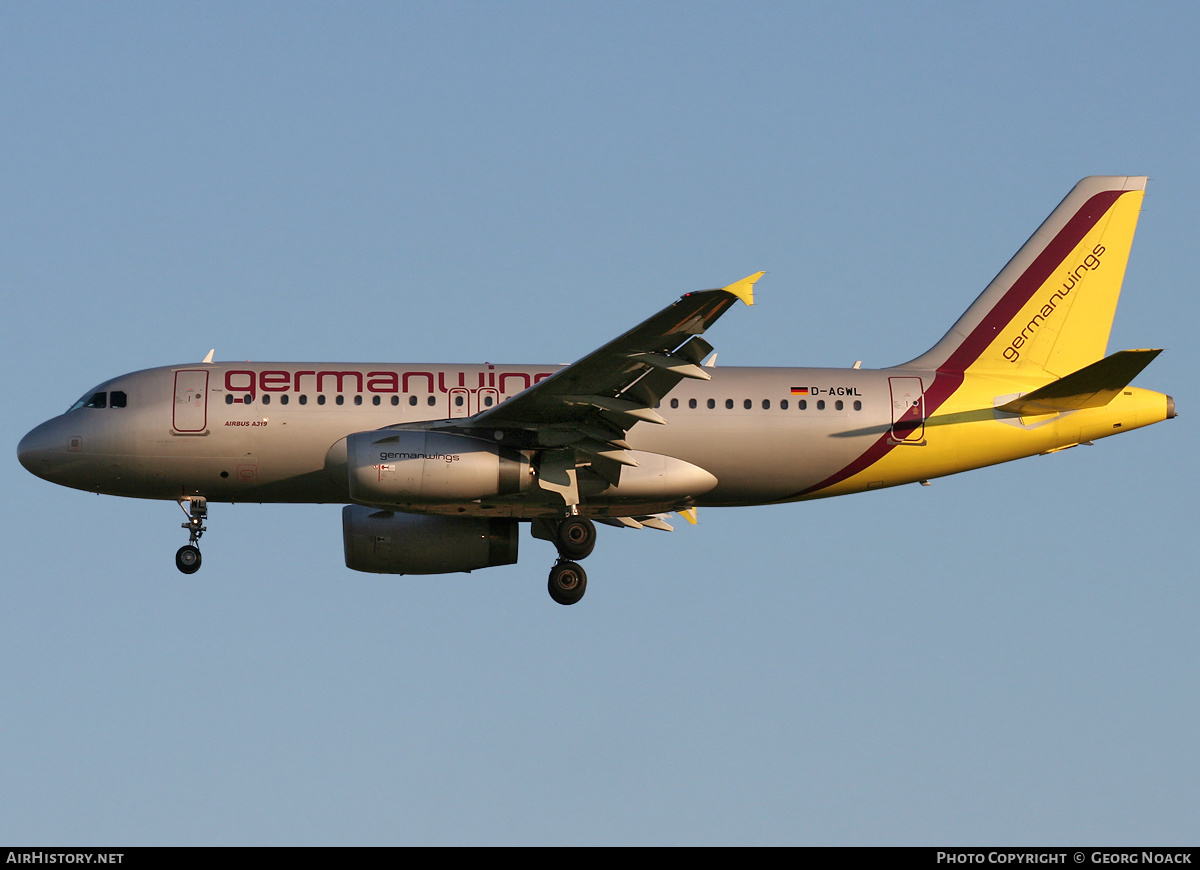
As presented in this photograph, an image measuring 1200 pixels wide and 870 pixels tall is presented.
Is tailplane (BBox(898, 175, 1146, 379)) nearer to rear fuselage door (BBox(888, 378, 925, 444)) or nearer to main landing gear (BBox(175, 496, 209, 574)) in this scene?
rear fuselage door (BBox(888, 378, 925, 444))

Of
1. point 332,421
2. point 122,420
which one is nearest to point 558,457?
point 332,421

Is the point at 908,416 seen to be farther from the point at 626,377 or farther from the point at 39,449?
the point at 39,449

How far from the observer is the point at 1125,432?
34719 mm

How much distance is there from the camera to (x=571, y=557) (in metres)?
33.5

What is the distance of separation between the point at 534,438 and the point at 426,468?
2.30 meters

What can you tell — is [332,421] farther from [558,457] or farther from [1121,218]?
[1121,218]

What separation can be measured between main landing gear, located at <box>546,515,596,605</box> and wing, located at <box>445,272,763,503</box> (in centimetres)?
71

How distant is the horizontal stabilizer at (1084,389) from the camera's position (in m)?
32.2

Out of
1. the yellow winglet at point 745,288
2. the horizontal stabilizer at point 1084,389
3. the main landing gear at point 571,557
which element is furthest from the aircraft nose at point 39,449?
the horizontal stabilizer at point 1084,389

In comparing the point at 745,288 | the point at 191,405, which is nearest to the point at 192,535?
the point at 191,405

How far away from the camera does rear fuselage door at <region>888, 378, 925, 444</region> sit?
114ft

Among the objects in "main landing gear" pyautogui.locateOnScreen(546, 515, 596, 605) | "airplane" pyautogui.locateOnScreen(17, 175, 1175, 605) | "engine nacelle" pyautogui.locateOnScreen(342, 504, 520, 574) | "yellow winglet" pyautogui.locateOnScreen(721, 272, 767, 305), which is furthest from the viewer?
"engine nacelle" pyautogui.locateOnScreen(342, 504, 520, 574)

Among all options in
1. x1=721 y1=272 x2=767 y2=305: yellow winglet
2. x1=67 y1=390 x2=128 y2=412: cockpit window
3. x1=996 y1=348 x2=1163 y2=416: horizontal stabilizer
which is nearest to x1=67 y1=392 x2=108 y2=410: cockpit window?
x1=67 y1=390 x2=128 y2=412: cockpit window

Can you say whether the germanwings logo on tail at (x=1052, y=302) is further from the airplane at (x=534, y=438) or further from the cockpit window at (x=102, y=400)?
the cockpit window at (x=102, y=400)
